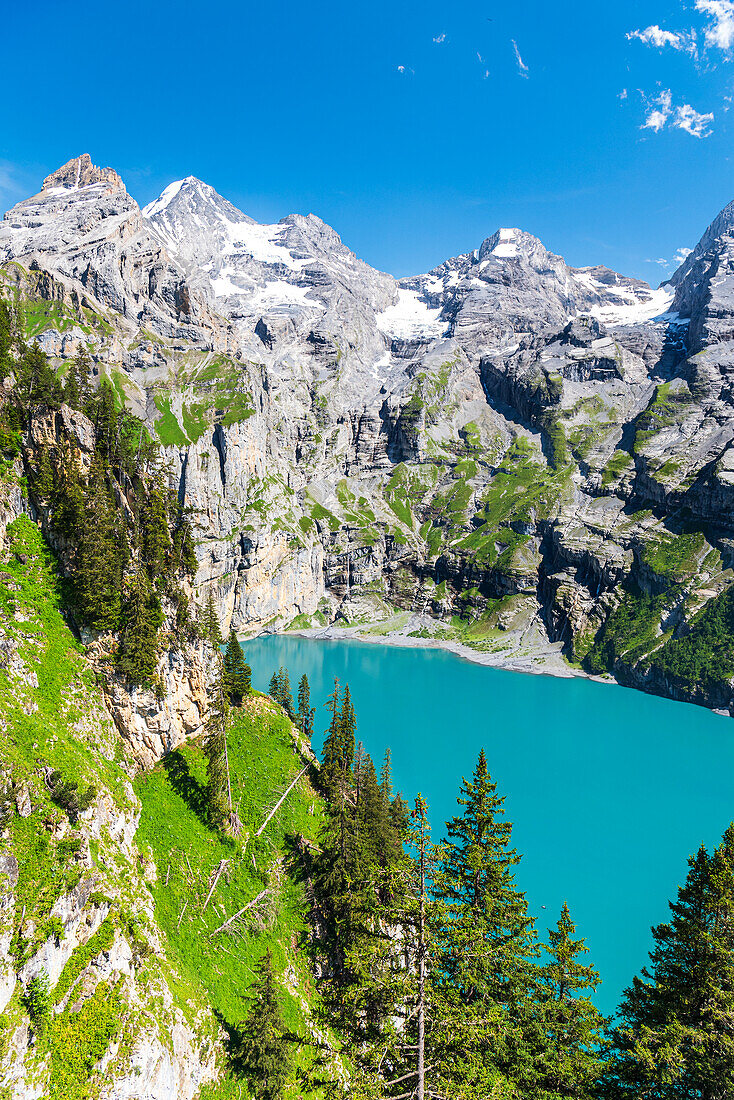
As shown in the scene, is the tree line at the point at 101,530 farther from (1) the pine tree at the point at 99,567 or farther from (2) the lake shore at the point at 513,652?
(2) the lake shore at the point at 513,652

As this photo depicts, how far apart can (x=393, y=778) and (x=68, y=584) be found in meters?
62.4

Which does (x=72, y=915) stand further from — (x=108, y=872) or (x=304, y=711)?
(x=304, y=711)

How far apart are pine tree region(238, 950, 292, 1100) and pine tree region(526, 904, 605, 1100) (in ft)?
33.0

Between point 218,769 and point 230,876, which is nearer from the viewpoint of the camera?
point 230,876

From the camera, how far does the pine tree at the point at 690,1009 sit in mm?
13773

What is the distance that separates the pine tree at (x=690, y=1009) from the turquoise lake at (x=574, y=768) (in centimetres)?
1693

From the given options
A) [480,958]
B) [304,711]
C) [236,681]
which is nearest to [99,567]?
[236,681]

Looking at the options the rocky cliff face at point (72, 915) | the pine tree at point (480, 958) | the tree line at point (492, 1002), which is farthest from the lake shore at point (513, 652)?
the rocky cliff face at point (72, 915)

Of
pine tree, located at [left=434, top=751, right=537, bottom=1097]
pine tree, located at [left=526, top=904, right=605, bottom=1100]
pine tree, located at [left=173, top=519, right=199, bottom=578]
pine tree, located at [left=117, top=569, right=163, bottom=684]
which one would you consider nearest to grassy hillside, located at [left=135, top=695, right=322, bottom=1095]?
pine tree, located at [left=117, top=569, right=163, bottom=684]

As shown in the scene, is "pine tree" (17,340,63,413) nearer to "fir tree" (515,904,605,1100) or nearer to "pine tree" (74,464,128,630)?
"pine tree" (74,464,128,630)

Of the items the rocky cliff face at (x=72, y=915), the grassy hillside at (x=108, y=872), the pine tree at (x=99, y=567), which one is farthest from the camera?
the pine tree at (x=99, y=567)

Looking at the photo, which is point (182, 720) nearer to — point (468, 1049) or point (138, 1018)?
point (138, 1018)

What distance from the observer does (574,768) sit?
295ft

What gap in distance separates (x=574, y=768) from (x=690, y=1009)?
82.4 meters
